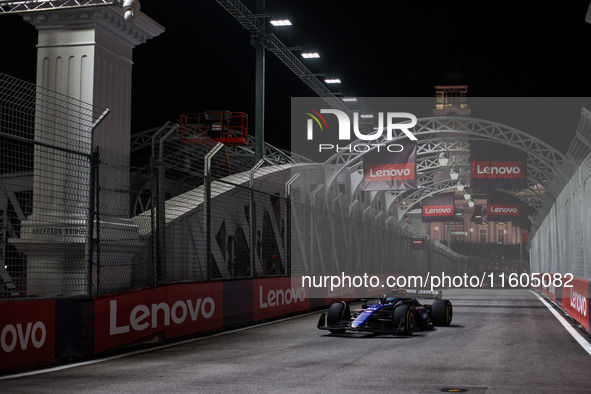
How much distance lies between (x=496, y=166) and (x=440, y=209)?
51.7 ft

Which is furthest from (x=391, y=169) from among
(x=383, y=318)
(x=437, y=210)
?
(x=437, y=210)

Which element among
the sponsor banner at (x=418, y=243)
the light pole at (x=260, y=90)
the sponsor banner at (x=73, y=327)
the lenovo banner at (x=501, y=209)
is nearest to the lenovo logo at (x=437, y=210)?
the lenovo banner at (x=501, y=209)

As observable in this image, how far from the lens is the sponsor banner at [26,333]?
27.4 ft

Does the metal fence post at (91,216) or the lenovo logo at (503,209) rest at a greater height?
the lenovo logo at (503,209)

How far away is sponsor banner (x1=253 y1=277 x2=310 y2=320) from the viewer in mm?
16094

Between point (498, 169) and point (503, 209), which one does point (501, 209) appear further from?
point (498, 169)

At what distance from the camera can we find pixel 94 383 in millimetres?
7605

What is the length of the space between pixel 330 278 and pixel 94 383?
629 inches

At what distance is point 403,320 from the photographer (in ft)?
41.9

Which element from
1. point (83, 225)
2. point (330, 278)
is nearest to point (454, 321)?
point (330, 278)

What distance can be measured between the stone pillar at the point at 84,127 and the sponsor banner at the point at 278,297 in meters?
4.30

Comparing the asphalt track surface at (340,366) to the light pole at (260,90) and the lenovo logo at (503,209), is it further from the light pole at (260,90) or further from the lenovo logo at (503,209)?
the lenovo logo at (503,209)

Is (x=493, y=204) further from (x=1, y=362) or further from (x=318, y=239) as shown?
(x=1, y=362)

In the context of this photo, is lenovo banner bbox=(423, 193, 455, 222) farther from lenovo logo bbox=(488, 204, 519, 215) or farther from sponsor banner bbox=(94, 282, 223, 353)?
sponsor banner bbox=(94, 282, 223, 353)
